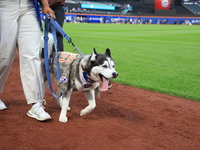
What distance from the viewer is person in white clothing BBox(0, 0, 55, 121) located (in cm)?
343

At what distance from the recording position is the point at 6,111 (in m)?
3.95

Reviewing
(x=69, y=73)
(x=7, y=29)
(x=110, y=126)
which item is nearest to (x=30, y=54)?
(x=7, y=29)

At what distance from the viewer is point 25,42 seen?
3490mm

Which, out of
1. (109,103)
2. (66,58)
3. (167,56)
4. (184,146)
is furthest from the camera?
(167,56)

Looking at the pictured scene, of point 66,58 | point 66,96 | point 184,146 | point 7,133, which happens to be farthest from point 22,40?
point 184,146

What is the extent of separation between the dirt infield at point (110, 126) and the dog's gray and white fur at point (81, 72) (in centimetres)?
37

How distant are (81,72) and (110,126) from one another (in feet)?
→ 2.85

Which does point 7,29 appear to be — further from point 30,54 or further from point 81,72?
point 81,72

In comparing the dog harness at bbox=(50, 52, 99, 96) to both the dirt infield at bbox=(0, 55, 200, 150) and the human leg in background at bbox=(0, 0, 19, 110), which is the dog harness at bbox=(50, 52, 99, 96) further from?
the human leg in background at bbox=(0, 0, 19, 110)

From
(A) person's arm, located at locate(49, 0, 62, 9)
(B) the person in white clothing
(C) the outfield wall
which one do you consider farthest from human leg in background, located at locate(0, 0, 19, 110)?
(C) the outfield wall

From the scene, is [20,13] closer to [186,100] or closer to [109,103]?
[109,103]

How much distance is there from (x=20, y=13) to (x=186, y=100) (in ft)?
11.7

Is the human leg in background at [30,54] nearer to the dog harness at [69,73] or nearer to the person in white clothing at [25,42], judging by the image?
the person in white clothing at [25,42]

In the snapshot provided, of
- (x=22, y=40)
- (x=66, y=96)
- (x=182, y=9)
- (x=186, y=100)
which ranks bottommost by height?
(x=186, y=100)
